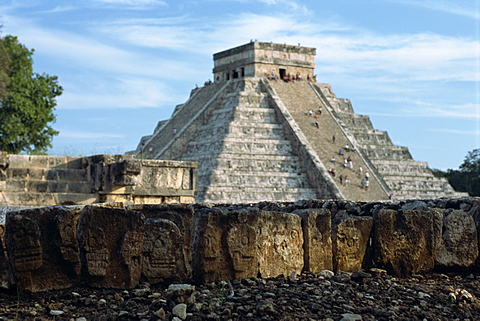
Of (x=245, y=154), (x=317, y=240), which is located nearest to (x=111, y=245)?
(x=317, y=240)

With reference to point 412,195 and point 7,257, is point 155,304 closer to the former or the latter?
point 7,257

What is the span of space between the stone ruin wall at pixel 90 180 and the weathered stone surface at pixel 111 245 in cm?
862

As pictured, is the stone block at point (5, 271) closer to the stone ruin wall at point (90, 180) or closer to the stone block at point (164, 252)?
the stone block at point (164, 252)

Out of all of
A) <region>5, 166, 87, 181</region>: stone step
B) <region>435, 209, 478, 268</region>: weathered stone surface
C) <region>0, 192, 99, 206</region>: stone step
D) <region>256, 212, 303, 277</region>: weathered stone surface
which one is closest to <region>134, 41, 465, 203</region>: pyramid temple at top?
<region>5, 166, 87, 181</region>: stone step

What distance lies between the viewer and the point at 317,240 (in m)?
6.66

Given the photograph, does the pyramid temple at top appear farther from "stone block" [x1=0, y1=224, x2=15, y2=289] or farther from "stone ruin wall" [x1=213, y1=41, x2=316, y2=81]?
"stone block" [x1=0, y1=224, x2=15, y2=289]

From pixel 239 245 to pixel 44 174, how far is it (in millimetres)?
9620

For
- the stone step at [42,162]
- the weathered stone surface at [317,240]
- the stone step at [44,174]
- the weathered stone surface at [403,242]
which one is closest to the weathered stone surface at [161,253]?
the weathered stone surface at [317,240]

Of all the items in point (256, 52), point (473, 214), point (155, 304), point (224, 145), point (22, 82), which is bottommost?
point (155, 304)

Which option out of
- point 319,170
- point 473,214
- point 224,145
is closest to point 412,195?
point 319,170

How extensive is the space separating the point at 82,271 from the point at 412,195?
3561cm

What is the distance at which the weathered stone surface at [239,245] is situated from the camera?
5957 millimetres

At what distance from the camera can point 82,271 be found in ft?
18.5

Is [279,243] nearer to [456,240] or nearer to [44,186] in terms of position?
[456,240]
